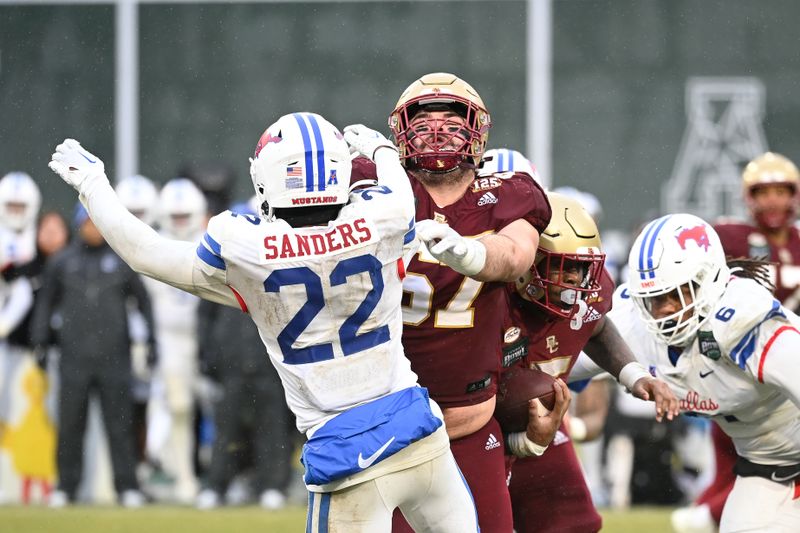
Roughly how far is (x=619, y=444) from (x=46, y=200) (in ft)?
17.8

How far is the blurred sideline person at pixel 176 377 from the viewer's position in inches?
371

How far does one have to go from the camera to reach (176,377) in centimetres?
944

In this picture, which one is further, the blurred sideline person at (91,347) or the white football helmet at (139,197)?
the white football helmet at (139,197)

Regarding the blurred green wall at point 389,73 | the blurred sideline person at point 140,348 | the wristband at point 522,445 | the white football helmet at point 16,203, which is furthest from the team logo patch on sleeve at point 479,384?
the blurred green wall at point 389,73

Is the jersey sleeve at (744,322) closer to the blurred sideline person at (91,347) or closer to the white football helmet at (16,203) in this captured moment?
the blurred sideline person at (91,347)

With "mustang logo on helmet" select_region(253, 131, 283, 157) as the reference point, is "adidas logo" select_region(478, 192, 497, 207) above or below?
below

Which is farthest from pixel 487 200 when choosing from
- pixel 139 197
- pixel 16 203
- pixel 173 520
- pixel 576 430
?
pixel 16 203

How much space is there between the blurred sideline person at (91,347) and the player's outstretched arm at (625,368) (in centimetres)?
424

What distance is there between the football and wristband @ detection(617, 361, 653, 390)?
11.9 inches

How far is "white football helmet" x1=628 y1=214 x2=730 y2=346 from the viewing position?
5.02 meters

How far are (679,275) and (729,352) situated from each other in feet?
1.03

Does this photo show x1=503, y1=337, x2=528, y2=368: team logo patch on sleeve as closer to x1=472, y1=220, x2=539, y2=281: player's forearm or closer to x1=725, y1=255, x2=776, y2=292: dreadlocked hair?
x1=472, y1=220, x2=539, y2=281: player's forearm

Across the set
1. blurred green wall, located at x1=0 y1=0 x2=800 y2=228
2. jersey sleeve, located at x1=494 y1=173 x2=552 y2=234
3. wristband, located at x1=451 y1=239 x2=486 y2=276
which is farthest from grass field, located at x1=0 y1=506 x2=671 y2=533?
blurred green wall, located at x1=0 y1=0 x2=800 y2=228

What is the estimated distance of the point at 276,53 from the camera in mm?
12469
